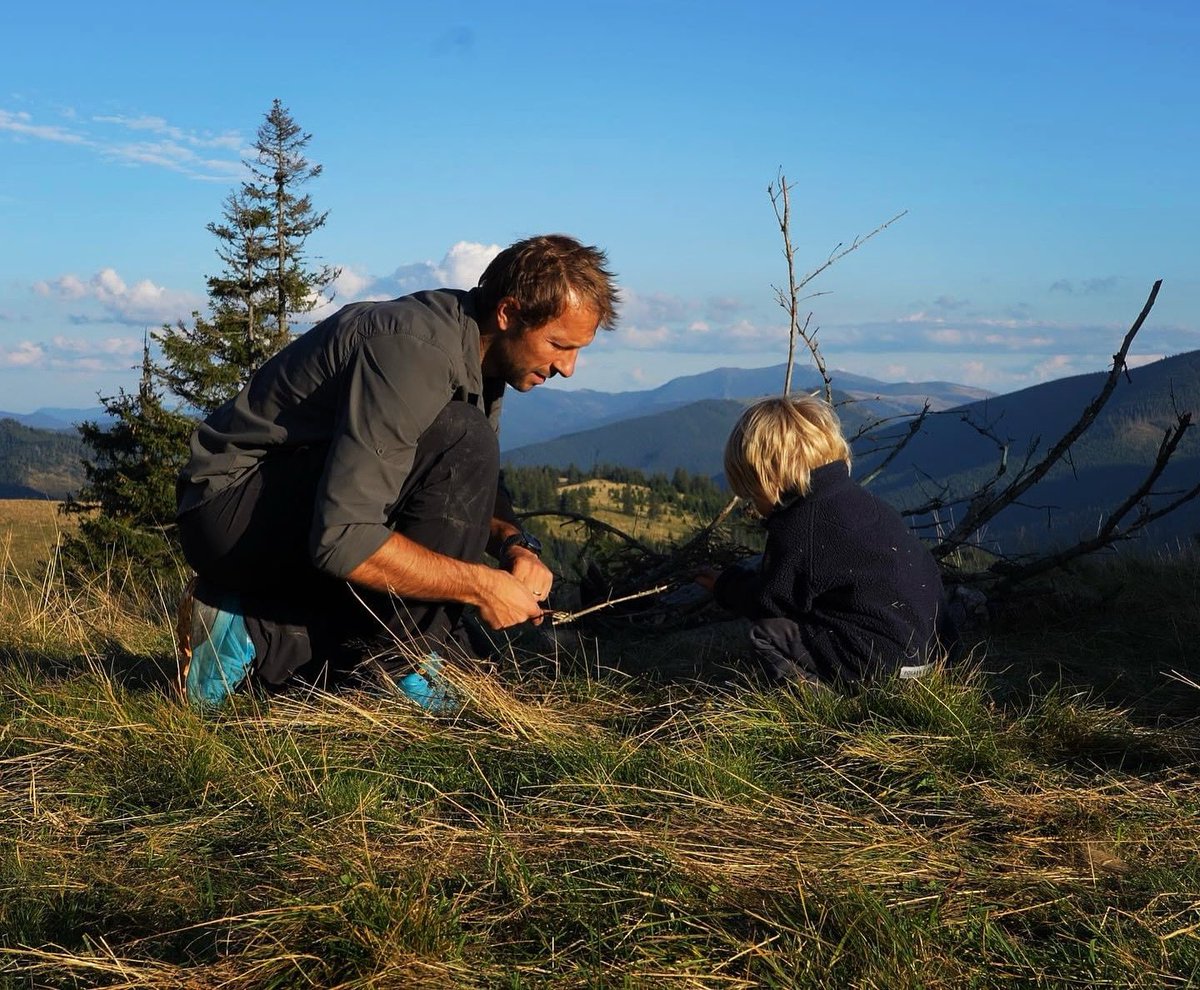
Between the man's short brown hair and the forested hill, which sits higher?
the man's short brown hair

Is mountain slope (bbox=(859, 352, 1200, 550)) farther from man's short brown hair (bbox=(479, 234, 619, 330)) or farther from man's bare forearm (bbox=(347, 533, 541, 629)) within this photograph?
man's bare forearm (bbox=(347, 533, 541, 629))

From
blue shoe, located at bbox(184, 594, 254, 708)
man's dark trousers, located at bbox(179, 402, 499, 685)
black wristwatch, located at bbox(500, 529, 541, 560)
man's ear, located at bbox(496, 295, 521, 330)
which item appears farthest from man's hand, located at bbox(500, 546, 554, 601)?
blue shoe, located at bbox(184, 594, 254, 708)

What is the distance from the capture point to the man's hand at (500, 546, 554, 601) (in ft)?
11.9

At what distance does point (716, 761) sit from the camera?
8.91ft

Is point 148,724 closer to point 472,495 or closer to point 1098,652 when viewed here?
point 472,495

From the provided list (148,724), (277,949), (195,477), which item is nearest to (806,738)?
(277,949)

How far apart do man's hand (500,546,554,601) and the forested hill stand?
6689 inches

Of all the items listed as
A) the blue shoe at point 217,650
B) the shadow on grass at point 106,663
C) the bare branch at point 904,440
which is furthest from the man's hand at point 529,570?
the bare branch at point 904,440

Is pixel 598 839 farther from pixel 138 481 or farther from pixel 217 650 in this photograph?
pixel 138 481


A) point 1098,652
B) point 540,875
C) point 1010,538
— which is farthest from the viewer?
point 1010,538

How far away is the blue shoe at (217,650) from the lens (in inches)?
139

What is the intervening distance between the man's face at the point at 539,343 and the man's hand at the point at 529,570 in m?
0.60

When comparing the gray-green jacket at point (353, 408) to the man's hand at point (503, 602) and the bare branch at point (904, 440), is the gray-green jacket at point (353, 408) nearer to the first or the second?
the man's hand at point (503, 602)

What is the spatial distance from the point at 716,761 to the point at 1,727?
2167 millimetres
